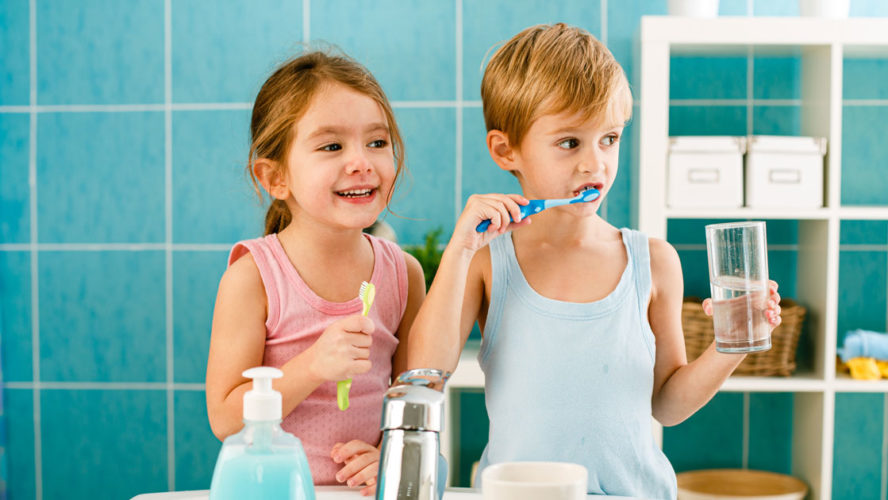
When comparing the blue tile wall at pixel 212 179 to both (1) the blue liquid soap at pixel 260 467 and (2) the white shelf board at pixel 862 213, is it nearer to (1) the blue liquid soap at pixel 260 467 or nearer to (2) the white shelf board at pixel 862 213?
(2) the white shelf board at pixel 862 213

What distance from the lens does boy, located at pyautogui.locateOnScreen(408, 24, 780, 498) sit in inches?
34.3

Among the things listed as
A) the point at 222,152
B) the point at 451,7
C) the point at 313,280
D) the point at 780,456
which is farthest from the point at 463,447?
the point at 313,280

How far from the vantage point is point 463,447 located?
2160 millimetres

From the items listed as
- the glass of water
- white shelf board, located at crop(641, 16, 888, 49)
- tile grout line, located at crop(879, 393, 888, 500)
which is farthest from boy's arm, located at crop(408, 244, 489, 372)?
tile grout line, located at crop(879, 393, 888, 500)

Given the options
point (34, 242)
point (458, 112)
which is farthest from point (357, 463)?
point (34, 242)

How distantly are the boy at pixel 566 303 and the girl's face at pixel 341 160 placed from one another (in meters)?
0.11

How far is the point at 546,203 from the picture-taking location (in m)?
0.84

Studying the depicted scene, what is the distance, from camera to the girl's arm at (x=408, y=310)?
3.00ft

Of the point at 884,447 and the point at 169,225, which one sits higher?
the point at 169,225

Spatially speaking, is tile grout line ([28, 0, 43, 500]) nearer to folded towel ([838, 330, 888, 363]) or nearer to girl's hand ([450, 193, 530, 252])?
girl's hand ([450, 193, 530, 252])

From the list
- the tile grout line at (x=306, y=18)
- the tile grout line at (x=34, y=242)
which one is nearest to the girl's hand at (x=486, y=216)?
the tile grout line at (x=306, y=18)

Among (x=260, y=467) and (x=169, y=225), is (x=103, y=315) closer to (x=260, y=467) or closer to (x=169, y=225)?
(x=169, y=225)

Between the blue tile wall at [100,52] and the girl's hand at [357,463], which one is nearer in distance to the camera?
the girl's hand at [357,463]

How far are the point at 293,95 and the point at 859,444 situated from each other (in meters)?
1.97
